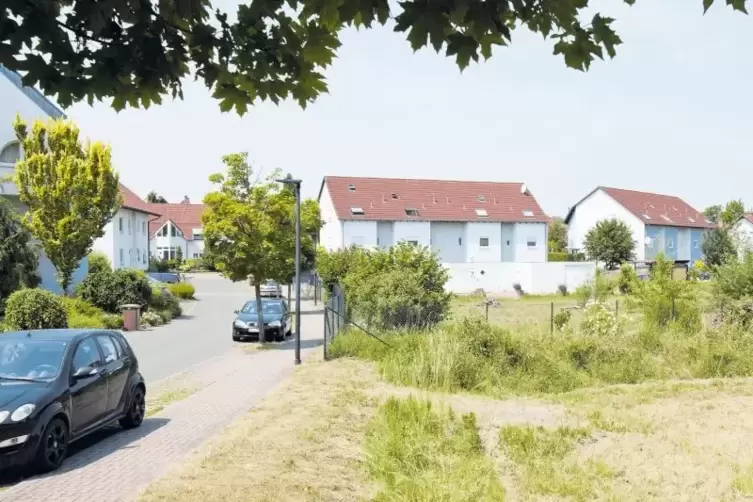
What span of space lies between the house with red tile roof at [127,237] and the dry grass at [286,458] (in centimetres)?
3741

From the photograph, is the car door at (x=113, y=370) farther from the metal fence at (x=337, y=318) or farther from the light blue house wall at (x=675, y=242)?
the light blue house wall at (x=675, y=242)

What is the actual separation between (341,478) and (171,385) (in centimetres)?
888

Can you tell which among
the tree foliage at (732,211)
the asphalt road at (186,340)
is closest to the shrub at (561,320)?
the asphalt road at (186,340)

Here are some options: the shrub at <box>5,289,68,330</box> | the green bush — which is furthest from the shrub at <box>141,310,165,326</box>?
the shrub at <box>5,289,68,330</box>

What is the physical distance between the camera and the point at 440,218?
57438mm

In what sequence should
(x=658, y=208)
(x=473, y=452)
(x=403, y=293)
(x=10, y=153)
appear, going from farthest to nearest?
(x=658, y=208)
(x=10, y=153)
(x=403, y=293)
(x=473, y=452)

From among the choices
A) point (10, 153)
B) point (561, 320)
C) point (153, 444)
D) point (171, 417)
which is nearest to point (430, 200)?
point (10, 153)

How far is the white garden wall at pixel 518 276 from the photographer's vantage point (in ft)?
166

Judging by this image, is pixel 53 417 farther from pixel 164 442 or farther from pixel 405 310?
pixel 405 310

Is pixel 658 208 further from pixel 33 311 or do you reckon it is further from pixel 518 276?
pixel 33 311

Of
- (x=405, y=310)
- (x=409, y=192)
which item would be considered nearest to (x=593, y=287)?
(x=405, y=310)

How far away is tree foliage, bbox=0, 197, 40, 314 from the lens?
2575 cm

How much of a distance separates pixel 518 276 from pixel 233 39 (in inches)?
1879

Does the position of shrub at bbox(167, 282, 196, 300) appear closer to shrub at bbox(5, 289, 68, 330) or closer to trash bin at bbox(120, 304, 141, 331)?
trash bin at bbox(120, 304, 141, 331)
